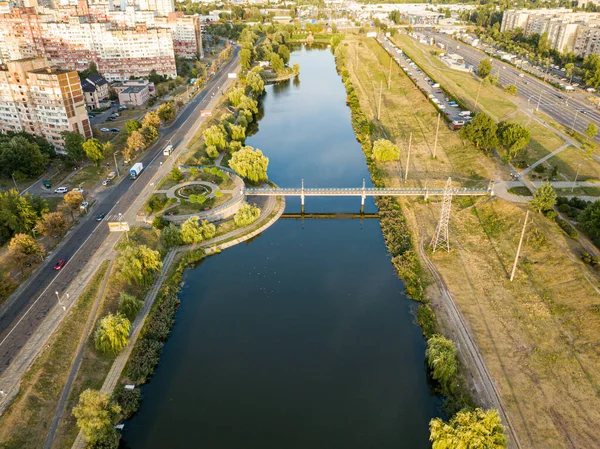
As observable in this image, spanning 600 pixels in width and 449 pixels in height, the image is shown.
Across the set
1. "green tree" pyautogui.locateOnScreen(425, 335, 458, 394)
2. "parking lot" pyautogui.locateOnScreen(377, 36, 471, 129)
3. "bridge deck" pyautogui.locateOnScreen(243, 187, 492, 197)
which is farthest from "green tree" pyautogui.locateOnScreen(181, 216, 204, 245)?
"parking lot" pyautogui.locateOnScreen(377, 36, 471, 129)

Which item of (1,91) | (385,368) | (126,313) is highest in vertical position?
(1,91)

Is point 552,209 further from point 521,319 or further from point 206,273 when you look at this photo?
point 206,273

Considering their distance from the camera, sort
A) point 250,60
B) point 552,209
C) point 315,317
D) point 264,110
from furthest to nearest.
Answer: point 250,60 → point 264,110 → point 552,209 → point 315,317

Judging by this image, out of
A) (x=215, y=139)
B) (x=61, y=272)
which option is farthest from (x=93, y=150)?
(x=61, y=272)

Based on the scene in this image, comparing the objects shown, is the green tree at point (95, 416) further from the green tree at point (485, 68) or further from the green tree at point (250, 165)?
the green tree at point (485, 68)

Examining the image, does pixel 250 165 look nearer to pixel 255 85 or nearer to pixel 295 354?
pixel 295 354

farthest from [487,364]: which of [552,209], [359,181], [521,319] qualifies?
[359,181]
